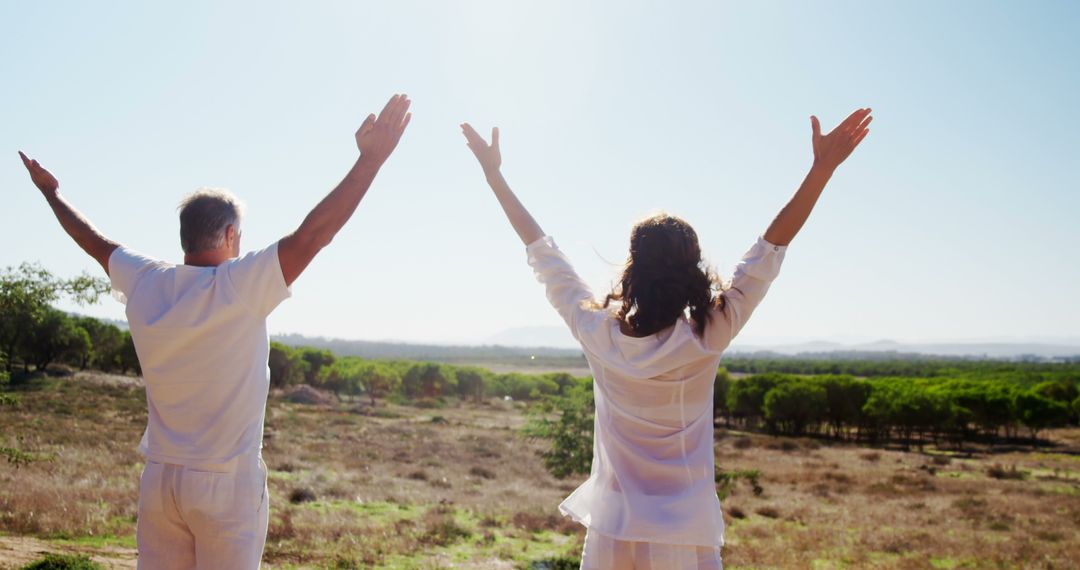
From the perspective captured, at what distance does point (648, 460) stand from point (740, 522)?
21.5 m

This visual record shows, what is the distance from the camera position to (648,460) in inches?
93.6

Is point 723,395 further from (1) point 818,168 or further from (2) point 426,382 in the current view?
(1) point 818,168

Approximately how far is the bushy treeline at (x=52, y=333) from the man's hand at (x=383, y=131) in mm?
7049

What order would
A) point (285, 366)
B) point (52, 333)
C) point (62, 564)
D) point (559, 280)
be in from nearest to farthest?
point (559, 280), point (62, 564), point (52, 333), point (285, 366)

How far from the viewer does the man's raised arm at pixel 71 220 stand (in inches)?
108

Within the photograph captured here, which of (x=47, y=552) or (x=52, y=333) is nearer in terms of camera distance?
(x=47, y=552)

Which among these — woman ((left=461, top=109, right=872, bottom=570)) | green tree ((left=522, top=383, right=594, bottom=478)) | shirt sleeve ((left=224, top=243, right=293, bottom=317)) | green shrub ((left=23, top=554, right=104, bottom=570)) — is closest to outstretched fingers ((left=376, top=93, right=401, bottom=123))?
shirt sleeve ((left=224, top=243, right=293, bottom=317))

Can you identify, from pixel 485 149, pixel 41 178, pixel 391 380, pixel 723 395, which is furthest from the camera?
pixel 391 380

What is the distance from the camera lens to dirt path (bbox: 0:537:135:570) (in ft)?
26.4

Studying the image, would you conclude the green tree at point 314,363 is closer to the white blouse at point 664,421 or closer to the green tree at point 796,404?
the green tree at point 796,404

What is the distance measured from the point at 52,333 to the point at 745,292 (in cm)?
5529

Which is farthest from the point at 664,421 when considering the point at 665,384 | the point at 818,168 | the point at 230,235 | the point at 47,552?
the point at 47,552

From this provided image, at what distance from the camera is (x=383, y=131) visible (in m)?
2.29

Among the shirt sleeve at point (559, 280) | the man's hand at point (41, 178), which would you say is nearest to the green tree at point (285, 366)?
the man's hand at point (41, 178)
